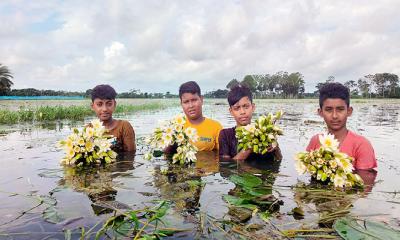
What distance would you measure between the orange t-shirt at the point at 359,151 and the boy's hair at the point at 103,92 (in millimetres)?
3916

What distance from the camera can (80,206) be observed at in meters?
3.34

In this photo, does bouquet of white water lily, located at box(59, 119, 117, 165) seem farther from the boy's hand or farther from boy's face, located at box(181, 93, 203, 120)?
the boy's hand

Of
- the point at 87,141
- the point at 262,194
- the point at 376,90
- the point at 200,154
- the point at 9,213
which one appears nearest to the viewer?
the point at 9,213

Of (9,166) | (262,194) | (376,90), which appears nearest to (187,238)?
(262,194)

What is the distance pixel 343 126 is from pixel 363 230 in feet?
6.85

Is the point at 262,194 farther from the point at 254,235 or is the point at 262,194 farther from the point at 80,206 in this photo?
the point at 80,206

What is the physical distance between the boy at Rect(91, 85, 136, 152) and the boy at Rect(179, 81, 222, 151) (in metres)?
1.16

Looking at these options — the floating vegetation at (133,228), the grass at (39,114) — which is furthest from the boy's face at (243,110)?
the grass at (39,114)

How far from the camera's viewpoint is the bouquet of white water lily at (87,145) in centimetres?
498

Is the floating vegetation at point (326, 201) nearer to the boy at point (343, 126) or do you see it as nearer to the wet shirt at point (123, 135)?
the boy at point (343, 126)

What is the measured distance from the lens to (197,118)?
21.2ft

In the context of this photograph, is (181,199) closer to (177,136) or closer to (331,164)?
(177,136)

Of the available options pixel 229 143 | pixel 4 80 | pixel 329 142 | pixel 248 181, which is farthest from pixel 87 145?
pixel 4 80

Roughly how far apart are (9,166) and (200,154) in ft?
10.8
